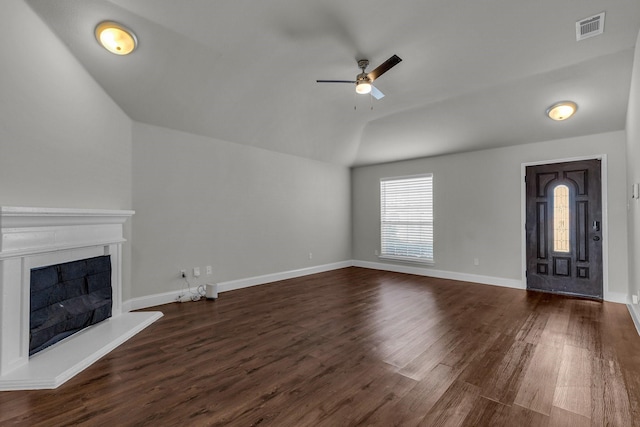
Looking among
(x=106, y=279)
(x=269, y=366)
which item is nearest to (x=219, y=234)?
(x=106, y=279)

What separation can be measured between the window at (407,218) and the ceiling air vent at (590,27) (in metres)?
3.31

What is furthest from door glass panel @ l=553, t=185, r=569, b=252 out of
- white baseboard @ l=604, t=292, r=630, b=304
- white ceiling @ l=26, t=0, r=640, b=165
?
white ceiling @ l=26, t=0, r=640, b=165

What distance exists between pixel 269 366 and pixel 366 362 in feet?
2.63

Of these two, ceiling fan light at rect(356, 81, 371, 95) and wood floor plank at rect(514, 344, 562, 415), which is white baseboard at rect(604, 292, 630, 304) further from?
ceiling fan light at rect(356, 81, 371, 95)

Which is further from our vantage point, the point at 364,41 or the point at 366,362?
the point at 364,41

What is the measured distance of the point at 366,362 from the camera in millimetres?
2451

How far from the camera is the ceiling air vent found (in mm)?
2717

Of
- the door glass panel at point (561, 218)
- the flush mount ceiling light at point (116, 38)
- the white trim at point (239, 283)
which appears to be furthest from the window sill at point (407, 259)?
the flush mount ceiling light at point (116, 38)

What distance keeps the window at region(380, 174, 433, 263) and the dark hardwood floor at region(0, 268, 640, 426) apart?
7.83 feet

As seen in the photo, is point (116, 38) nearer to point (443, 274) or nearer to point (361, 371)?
point (361, 371)

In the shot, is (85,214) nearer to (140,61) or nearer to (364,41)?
(140,61)

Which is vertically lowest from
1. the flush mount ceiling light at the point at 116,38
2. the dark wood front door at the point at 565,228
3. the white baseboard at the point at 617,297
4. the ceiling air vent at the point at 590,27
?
the white baseboard at the point at 617,297

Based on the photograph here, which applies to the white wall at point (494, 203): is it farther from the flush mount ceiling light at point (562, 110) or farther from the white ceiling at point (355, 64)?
the flush mount ceiling light at point (562, 110)

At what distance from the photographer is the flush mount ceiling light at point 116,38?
2.72 m
